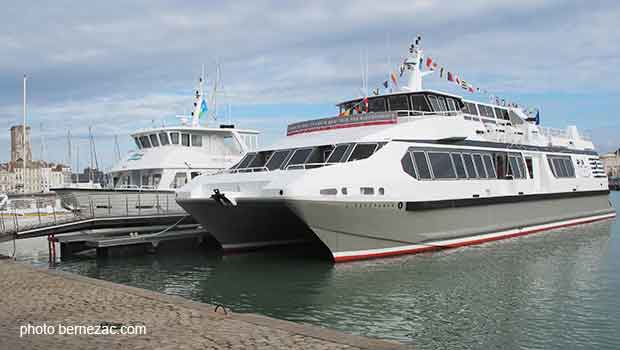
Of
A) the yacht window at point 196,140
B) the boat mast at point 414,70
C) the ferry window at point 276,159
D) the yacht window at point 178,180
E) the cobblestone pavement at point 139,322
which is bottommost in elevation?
the cobblestone pavement at point 139,322

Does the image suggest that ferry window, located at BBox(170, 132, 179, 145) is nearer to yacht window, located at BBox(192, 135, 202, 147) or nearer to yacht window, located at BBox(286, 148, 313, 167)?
yacht window, located at BBox(192, 135, 202, 147)

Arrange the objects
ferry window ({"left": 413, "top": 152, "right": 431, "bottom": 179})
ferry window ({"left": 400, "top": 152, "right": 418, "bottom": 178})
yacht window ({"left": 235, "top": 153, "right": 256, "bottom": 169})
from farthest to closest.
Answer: yacht window ({"left": 235, "top": 153, "right": 256, "bottom": 169}), ferry window ({"left": 413, "top": 152, "right": 431, "bottom": 179}), ferry window ({"left": 400, "top": 152, "right": 418, "bottom": 178})

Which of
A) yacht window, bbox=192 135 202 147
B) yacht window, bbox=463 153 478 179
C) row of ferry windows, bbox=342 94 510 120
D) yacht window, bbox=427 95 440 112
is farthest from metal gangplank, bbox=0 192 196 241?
yacht window, bbox=463 153 478 179

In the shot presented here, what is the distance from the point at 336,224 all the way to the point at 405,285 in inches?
107

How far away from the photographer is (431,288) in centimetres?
1258

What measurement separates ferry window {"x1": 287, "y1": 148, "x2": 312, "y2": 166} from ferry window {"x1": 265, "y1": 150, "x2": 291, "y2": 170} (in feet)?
1.18

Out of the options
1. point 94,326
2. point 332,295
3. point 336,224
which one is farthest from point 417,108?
point 94,326

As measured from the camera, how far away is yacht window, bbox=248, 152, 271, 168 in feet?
58.7

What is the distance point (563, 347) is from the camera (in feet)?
27.6

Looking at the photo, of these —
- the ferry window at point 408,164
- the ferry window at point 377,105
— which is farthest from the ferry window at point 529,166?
the ferry window at point 408,164

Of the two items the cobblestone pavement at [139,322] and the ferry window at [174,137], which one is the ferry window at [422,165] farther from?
the ferry window at [174,137]

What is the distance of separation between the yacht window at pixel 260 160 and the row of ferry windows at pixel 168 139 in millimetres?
6906

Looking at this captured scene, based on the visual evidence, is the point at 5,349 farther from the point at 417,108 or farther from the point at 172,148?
the point at 172,148

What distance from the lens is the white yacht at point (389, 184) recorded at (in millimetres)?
14820
